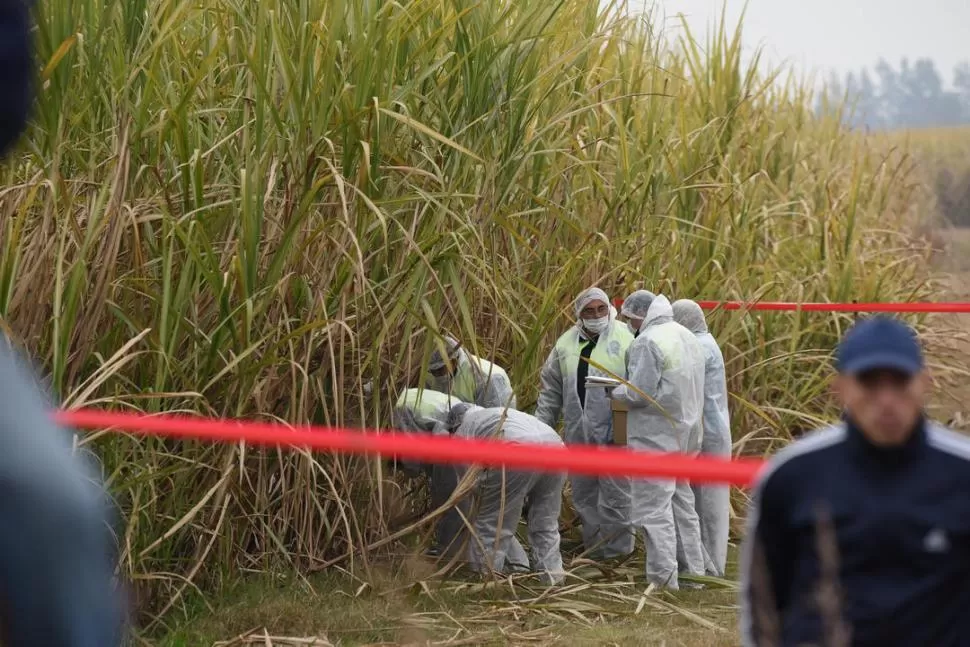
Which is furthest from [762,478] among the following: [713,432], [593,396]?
[713,432]

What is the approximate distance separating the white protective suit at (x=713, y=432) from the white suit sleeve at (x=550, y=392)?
33.3 inches

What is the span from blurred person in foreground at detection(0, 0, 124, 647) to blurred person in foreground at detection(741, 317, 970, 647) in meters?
1.27

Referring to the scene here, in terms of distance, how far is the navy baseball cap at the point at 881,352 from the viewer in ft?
8.71

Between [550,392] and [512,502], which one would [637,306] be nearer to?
[550,392]

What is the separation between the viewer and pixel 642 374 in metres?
8.57

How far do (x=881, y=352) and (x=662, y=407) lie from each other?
5.79 meters

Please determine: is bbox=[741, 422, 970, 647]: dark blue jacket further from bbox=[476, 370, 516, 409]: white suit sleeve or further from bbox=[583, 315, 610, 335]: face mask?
bbox=[583, 315, 610, 335]: face mask

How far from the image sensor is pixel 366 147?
632cm

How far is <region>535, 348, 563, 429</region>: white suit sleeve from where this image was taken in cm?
899

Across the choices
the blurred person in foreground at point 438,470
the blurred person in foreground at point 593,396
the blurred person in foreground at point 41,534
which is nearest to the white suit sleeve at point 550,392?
the blurred person in foreground at point 593,396

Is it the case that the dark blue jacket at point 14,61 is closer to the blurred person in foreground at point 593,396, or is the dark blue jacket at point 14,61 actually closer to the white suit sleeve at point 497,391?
the white suit sleeve at point 497,391

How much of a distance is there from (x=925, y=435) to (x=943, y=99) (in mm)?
125602

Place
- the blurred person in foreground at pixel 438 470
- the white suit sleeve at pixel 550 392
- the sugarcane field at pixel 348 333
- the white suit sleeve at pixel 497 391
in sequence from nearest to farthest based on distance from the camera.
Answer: the sugarcane field at pixel 348 333
the blurred person in foreground at pixel 438 470
the white suit sleeve at pixel 497 391
the white suit sleeve at pixel 550 392

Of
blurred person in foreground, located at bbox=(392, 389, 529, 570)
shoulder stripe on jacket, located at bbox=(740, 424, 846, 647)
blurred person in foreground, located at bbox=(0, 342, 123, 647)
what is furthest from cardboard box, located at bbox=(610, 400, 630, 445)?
blurred person in foreground, located at bbox=(0, 342, 123, 647)
